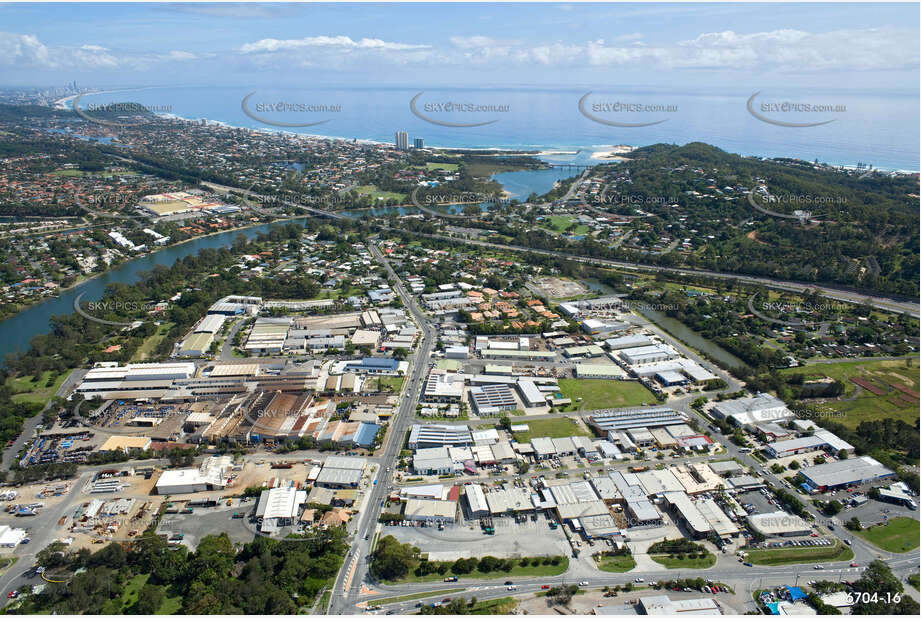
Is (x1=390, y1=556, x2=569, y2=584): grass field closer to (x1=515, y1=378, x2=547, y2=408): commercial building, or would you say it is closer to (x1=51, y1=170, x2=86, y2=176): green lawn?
(x1=515, y1=378, x2=547, y2=408): commercial building

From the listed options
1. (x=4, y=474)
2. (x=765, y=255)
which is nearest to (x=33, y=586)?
(x=4, y=474)

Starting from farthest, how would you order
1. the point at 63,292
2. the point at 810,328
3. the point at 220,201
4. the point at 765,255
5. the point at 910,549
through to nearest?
the point at 220,201 → the point at 765,255 → the point at 63,292 → the point at 810,328 → the point at 910,549

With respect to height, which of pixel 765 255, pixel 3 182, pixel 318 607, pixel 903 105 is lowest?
pixel 318 607

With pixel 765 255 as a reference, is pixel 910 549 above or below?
below

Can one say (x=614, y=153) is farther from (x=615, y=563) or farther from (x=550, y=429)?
(x=615, y=563)

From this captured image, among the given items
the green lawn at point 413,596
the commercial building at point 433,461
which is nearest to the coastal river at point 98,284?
Result: the commercial building at point 433,461

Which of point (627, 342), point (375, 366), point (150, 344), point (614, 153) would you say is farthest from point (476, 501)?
point (614, 153)

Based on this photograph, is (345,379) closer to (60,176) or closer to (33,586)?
(33,586)
